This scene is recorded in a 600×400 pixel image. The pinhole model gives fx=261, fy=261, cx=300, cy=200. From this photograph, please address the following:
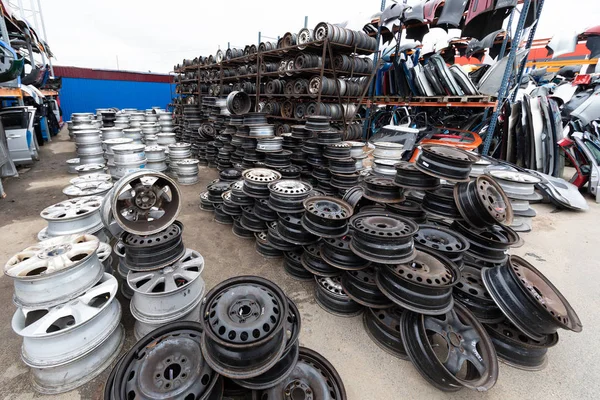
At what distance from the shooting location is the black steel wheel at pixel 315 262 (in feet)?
9.18

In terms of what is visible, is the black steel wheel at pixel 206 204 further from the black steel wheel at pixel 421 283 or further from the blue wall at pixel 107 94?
the blue wall at pixel 107 94

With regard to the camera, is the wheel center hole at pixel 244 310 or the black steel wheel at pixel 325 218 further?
the black steel wheel at pixel 325 218

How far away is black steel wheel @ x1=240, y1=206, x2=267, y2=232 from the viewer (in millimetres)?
3795

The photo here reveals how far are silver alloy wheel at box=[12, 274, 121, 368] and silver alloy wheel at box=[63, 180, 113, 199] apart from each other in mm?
1796

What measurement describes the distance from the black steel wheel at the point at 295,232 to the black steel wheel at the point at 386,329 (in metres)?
1.01

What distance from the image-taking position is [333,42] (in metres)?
7.16

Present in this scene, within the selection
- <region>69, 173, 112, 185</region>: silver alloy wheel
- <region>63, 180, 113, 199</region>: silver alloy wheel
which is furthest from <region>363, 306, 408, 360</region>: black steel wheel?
<region>69, 173, 112, 185</region>: silver alloy wheel

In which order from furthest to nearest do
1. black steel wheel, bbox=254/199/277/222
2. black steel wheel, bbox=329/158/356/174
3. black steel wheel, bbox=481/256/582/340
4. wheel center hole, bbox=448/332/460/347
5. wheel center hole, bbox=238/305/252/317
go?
black steel wheel, bbox=329/158/356/174, black steel wheel, bbox=254/199/277/222, wheel center hole, bbox=448/332/460/347, black steel wheel, bbox=481/256/582/340, wheel center hole, bbox=238/305/252/317

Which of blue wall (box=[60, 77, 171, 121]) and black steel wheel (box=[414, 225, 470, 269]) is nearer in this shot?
black steel wheel (box=[414, 225, 470, 269])

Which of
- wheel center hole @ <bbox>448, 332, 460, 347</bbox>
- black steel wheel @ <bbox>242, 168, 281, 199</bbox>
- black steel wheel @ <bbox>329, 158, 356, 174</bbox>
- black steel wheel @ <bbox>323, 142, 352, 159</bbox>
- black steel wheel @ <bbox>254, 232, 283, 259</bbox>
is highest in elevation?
black steel wheel @ <bbox>323, 142, 352, 159</bbox>

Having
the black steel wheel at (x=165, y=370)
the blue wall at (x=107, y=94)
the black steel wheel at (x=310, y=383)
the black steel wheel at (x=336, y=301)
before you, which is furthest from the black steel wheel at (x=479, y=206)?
the blue wall at (x=107, y=94)

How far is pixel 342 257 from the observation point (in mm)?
2590

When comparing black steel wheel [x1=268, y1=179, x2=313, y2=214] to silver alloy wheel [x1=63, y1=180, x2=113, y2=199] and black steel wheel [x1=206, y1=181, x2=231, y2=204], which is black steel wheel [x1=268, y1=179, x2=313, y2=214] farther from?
silver alloy wheel [x1=63, y1=180, x2=113, y2=199]

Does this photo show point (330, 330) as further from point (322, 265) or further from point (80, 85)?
point (80, 85)
